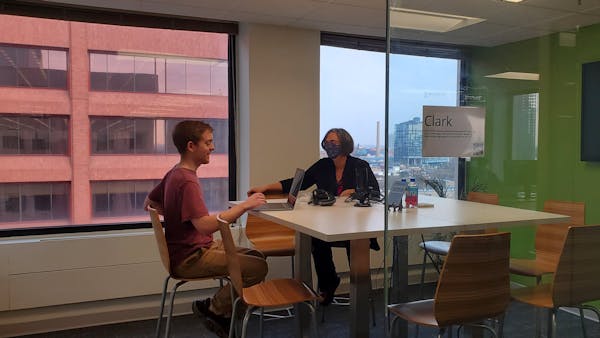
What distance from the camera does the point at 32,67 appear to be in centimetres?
364

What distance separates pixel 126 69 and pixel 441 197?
8.96ft

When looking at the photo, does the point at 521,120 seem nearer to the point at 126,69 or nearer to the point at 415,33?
the point at 415,33

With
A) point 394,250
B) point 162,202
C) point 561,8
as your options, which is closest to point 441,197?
point 394,250

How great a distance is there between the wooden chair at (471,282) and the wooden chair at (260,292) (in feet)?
1.71

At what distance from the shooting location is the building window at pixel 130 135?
3.87m

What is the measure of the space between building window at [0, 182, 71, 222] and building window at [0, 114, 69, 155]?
26 cm

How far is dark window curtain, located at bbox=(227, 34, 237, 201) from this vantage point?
13.9ft

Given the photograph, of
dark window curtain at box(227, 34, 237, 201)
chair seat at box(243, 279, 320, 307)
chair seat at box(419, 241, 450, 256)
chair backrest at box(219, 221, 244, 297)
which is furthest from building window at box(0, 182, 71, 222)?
chair seat at box(419, 241, 450, 256)

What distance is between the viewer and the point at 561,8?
7.58 ft

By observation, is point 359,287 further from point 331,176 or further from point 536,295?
point 331,176

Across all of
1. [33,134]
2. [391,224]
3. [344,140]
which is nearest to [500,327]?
[391,224]

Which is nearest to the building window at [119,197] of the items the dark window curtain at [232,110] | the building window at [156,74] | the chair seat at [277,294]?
the dark window curtain at [232,110]

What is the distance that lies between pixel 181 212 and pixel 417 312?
1243 millimetres

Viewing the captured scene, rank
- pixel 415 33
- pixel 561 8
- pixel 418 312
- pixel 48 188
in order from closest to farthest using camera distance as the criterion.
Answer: pixel 418 312 → pixel 415 33 → pixel 561 8 → pixel 48 188
